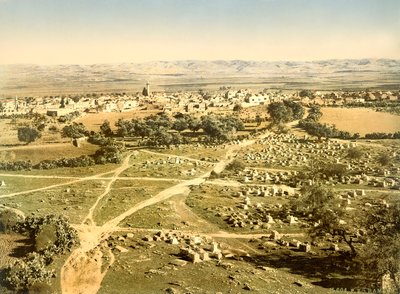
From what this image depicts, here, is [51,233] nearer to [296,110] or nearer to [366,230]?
[366,230]

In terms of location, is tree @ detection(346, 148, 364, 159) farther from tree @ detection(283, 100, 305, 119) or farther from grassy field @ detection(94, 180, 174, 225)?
tree @ detection(283, 100, 305, 119)

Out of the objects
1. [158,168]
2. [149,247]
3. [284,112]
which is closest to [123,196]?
[158,168]

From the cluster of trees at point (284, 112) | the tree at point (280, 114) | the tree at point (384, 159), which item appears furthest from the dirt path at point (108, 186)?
the cluster of trees at point (284, 112)

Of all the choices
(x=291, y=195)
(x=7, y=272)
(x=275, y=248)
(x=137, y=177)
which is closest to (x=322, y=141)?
(x=291, y=195)

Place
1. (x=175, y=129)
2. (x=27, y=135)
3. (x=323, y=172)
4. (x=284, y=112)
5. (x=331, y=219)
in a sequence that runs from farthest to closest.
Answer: (x=284, y=112)
(x=175, y=129)
(x=27, y=135)
(x=323, y=172)
(x=331, y=219)

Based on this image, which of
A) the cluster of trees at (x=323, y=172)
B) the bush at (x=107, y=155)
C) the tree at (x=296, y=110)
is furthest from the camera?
the tree at (x=296, y=110)

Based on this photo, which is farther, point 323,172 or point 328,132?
point 328,132

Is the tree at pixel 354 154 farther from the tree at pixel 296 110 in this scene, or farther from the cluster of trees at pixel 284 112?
the tree at pixel 296 110
